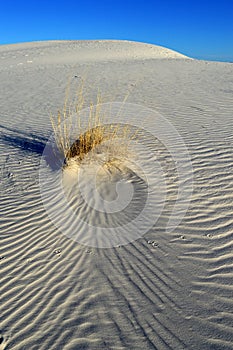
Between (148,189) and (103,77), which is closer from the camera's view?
(148,189)

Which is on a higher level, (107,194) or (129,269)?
(107,194)

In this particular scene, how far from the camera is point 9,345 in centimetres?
270

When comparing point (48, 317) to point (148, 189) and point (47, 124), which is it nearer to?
point (148, 189)

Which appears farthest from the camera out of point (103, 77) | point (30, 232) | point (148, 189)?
point (103, 77)

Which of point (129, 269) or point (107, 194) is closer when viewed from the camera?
point (129, 269)

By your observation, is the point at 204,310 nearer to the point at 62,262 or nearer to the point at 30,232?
the point at 62,262

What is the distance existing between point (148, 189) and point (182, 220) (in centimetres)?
82

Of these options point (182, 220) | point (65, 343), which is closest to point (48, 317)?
point (65, 343)

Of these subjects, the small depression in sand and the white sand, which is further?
the small depression in sand

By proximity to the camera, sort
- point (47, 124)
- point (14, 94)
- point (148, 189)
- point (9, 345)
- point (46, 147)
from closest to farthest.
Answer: point (9, 345), point (148, 189), point (46, 147), point (47, 124), point (14, 94)

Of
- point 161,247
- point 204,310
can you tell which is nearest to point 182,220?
point 161,247

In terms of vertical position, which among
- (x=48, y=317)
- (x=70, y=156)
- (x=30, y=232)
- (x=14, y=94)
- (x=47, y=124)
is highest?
(x=14, y=94)

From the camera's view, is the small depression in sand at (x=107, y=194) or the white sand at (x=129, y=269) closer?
the white sand at (x=129, y=269)

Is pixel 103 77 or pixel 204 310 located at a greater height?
pixel 103 77
